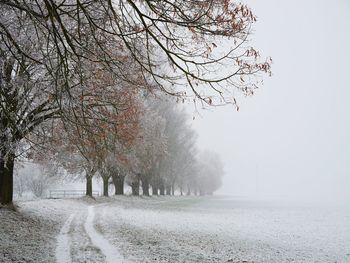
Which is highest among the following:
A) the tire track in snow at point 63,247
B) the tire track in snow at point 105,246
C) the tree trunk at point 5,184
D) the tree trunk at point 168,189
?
the tree trunk at point 5,184

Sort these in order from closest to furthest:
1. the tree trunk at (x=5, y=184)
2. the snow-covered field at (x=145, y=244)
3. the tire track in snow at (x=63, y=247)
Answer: the tire track in snow at (x=63, y=247), the snow-covered field at (x=145, y=244), the tree trunk at (x=5, y=184)

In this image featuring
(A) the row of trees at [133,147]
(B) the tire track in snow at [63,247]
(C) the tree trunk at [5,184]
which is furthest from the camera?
(C) the tree trunk at [5,184]

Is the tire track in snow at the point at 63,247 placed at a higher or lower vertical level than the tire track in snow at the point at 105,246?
higher

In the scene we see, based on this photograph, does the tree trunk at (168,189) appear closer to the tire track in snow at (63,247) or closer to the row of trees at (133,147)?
the row of trees at (133,147)

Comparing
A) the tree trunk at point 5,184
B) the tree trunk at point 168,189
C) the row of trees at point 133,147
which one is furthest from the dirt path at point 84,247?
the tree trunk at point 168,189

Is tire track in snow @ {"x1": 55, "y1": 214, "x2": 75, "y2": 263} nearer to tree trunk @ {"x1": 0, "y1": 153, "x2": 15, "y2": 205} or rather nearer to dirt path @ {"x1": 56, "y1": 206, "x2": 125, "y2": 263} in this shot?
dirt path @ {"x1": 56, "y1": 206, "x2": 125, "y2": 263}

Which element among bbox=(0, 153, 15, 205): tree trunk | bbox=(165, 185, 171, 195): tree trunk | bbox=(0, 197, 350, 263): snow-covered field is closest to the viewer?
bbox=(0, 197, 350, 263): snow-covered field

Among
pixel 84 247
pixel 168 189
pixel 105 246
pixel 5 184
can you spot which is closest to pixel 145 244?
pixel 105 246

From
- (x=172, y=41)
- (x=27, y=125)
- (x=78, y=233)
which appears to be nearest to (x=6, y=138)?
(x=27, y=125)

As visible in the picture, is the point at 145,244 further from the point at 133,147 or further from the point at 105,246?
the point at 133,147

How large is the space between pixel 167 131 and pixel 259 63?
33407mm

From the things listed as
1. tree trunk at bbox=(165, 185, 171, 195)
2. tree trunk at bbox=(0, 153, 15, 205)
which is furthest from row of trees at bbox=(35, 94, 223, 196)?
tree trunk at bbox=(0, 153, 15, 205)

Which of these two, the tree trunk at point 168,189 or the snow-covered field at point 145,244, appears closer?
the snow-covered field at point 145,244

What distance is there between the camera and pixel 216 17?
6902mm
